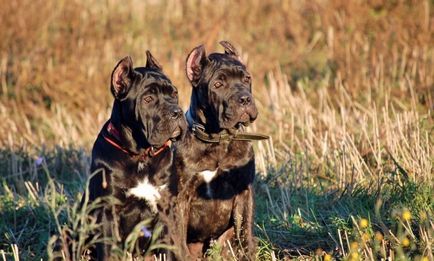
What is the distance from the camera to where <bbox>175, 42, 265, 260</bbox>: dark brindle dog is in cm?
760

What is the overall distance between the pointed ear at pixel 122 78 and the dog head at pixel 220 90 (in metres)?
0.76

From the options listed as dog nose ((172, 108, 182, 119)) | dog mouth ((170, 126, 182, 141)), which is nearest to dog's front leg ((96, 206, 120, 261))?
dog mouth ((170, 126, 182, 141))

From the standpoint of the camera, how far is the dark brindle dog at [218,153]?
24.9 feet

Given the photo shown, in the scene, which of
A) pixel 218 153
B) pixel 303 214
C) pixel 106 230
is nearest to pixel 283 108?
pixel 303 214

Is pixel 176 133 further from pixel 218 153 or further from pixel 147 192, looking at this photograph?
pixel 218 153

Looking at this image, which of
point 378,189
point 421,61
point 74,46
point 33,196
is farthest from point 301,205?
point 74,46

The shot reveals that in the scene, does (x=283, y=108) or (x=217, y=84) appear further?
(x=283, y=108)

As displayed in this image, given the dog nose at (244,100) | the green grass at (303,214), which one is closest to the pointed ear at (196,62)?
the dog nose at (244,100)

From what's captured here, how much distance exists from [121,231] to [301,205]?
6.84 ft

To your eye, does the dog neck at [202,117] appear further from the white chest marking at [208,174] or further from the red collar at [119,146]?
the red collar at [119,146]

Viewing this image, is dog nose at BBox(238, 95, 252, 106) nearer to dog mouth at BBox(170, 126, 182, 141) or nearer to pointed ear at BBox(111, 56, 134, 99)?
dog mouth at BBox(170, 126, 182, 141)

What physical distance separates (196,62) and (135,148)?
108 cm

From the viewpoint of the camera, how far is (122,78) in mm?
7219

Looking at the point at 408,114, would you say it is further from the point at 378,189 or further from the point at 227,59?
the point at 227,59
